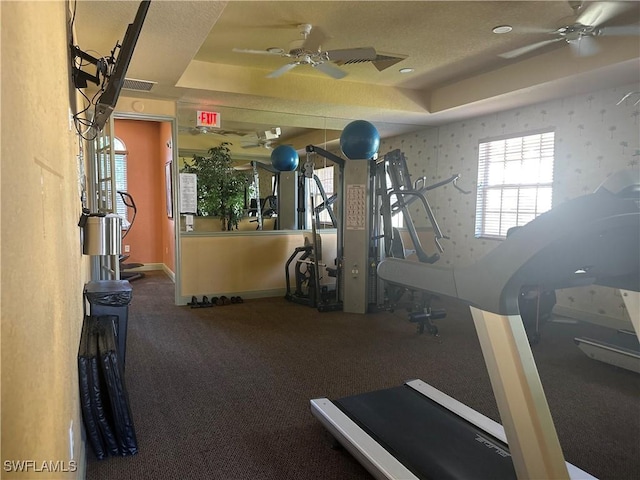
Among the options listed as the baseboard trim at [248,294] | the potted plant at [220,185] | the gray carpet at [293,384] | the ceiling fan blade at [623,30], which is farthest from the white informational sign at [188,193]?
the ceiling fan blade at [623,30]

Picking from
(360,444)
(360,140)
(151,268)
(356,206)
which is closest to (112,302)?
(360,444)

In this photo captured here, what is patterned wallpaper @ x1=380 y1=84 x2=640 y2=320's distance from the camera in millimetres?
4480

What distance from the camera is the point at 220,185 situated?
5.54m

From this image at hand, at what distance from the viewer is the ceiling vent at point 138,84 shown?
419 cm

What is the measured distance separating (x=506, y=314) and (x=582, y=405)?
2.13m

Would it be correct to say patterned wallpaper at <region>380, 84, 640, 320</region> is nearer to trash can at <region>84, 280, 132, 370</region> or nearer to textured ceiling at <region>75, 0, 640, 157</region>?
textured ceiling at <region>75, 0, 640, 157</region>

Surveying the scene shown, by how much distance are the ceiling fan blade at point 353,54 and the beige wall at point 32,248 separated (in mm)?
2319

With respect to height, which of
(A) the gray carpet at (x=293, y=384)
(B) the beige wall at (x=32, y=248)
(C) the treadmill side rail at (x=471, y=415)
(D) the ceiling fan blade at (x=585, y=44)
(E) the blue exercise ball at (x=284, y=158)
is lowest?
(A) the gray carpet at (x=293, y=384)

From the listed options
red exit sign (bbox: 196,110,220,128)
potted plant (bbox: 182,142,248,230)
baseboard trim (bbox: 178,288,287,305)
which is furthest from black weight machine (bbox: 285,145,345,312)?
red exit sign (bbox: 196,110,220,128)

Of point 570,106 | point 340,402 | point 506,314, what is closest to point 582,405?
point 340,402

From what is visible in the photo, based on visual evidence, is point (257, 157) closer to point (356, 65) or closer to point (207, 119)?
point (207, 119)

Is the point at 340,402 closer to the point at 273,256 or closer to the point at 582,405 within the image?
the point at 582,405

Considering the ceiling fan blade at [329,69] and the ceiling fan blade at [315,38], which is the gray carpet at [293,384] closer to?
the ceiling fan blade at [329,69]

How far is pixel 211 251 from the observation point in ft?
18.3
